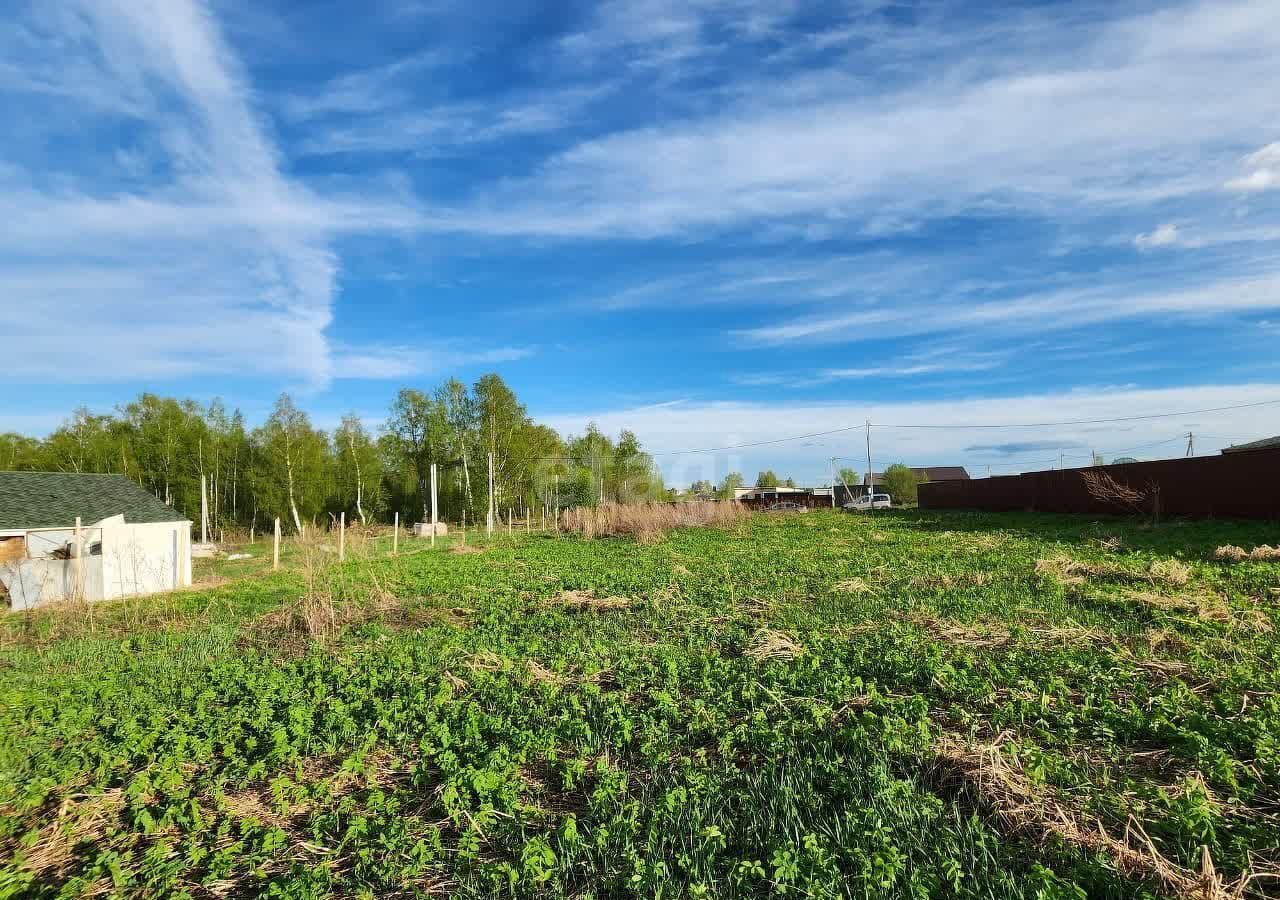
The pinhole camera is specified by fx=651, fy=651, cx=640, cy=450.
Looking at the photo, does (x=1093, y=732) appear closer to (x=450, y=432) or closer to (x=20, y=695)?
(x=20, y=695)

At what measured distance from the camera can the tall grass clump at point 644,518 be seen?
866 inches

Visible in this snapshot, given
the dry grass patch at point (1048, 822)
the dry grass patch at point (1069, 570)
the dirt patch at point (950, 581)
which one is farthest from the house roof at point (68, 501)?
the dry grass patch at point (1069, 570)

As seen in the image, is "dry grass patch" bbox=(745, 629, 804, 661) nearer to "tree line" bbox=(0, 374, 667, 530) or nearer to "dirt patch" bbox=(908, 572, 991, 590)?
"dirt patch" bbox=(908, 572, 991, 590)

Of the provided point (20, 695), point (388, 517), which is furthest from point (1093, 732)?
point (388, 517)

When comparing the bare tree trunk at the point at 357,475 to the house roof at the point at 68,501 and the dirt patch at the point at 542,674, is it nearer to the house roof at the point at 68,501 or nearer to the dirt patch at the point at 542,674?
the house roof at the point at 68,501

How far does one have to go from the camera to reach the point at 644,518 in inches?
870

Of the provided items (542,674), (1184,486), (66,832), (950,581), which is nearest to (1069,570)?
(950,581)

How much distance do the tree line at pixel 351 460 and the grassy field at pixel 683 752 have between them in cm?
2147

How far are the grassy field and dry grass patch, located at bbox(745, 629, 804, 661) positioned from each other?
4 cm

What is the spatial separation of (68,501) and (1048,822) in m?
23.8

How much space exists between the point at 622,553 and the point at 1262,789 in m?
13.9

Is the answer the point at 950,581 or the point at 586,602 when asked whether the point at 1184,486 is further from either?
the point at 586,602

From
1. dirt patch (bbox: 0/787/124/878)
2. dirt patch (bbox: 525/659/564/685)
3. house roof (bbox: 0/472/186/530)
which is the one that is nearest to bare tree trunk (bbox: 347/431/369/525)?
house roof (bbox: 0/472/186/530)

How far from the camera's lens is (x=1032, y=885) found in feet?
9.05
